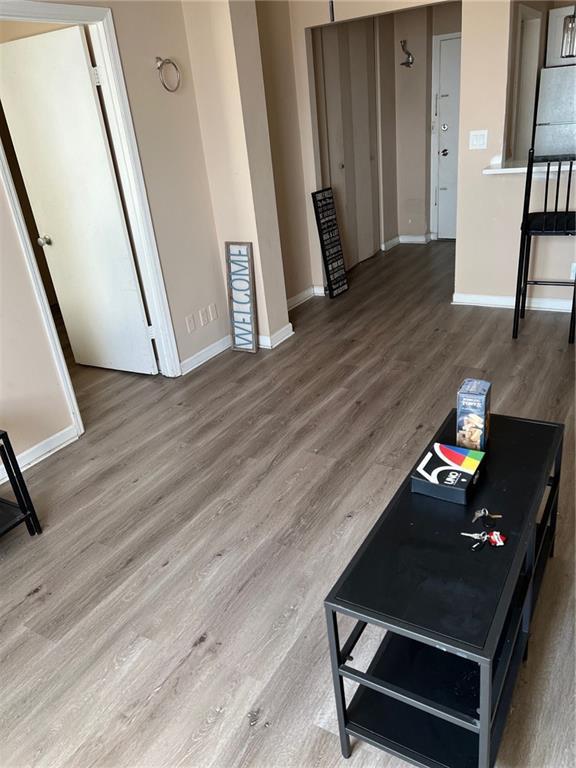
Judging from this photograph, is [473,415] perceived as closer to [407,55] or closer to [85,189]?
[85,189]

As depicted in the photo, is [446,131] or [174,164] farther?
[446,131]

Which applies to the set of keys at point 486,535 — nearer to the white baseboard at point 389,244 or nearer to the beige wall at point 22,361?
the beige wall at point 22,361

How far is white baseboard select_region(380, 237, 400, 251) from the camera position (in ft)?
21.3

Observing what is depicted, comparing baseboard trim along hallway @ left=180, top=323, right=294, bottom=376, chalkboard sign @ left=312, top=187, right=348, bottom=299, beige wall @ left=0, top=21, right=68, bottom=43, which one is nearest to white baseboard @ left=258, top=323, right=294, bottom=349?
baseboard trim along hallway @ left=180, top=323, right=294, bottom=376

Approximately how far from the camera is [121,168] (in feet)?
11.0

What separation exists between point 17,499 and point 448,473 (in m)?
1.82

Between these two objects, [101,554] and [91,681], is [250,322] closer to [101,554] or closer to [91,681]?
[101,554]

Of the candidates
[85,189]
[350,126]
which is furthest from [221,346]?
[350,126]

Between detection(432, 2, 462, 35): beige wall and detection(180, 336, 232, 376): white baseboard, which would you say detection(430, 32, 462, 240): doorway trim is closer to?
detection(432, 2, 462, 35): beige wall

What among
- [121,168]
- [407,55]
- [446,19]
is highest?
[446,19]

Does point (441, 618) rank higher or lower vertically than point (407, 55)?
lower

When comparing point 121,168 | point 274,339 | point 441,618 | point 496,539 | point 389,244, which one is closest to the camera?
point 441,618

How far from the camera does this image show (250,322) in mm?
4121

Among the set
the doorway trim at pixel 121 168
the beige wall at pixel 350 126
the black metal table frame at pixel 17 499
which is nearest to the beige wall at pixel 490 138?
the beige wall at pixel 350 126
